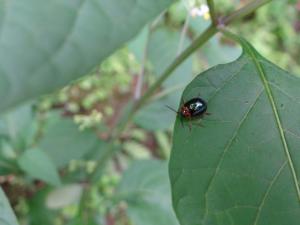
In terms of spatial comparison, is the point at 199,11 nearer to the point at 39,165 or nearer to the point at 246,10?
the point at 246,10

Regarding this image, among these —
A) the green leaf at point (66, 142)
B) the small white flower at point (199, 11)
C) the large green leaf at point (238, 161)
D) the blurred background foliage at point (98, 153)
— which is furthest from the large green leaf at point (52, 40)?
the green leaf at point (66, 142)

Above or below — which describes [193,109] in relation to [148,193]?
below

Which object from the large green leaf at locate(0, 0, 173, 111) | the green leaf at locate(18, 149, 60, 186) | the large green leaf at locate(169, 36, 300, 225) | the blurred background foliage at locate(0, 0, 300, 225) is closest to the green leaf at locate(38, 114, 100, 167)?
the blurred background foliage at locate(0, 0, 300, 225)

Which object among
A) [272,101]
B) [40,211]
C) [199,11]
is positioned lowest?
[272,101]

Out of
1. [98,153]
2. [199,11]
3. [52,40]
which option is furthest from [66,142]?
[52,40]

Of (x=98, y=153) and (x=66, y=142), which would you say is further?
(x=98, y=153)

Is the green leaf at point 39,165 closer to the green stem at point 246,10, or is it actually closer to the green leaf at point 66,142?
the green leaf at point 66,142
